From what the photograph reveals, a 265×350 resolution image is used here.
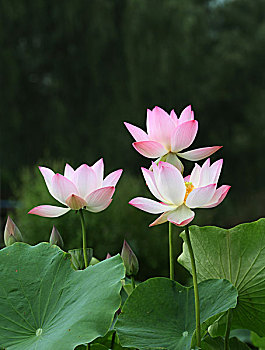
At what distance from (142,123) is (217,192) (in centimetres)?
684

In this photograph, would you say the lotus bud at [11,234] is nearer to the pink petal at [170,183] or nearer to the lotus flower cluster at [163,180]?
the lotus flower cluster at [163,180]

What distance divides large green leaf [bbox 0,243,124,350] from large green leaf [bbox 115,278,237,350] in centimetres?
3

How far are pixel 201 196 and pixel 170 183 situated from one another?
26 mm

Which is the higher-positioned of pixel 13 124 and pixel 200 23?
pixel 200 23

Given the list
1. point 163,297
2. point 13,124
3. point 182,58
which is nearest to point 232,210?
point 182,58

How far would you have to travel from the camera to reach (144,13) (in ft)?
22.8

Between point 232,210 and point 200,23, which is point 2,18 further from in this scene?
point 232,210

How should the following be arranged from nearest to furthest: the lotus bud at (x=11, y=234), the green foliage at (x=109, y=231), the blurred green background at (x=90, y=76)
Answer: the lotus bud at (x=11, y=234) < the green foliage at (x=109, y=231) < the blurred green background at (x=90, y=76)

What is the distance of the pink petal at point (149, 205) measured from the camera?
0.40 meters

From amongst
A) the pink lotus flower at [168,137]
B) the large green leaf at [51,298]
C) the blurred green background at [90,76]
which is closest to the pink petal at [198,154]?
the pink lotus flower at [168,137]

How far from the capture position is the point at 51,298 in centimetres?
43

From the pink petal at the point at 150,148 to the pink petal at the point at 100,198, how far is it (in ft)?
0.13

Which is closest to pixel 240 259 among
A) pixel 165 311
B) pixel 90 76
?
pixel 165 311

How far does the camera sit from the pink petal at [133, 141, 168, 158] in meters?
0.42
